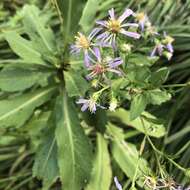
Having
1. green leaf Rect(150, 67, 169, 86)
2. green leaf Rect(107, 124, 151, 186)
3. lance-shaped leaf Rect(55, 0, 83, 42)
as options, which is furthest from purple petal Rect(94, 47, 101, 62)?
green leaf Rect(107, 124, 151, 186)

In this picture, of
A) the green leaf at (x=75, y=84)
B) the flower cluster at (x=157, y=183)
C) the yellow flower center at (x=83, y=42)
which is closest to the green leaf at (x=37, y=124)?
the green leaf at (x=75, y=84)

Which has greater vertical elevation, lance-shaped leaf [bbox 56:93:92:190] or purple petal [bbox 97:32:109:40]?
purple petal [bbox 97:32:109:40]

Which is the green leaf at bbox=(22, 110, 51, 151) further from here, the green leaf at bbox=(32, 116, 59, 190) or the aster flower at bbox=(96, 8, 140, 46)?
the aster flower at bbox=(96, 8, 140, 46)

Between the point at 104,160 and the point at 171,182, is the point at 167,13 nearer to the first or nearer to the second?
the point at 104,160

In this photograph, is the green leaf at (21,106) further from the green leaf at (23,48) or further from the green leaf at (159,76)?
the green leaf at (159,76)

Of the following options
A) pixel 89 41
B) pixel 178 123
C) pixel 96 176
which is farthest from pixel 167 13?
pixel 89 41
